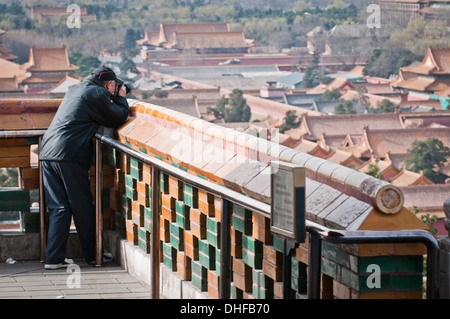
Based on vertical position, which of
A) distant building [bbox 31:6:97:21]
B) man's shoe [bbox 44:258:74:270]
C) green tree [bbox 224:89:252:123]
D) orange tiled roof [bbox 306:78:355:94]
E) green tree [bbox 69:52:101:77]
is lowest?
green tree [bbox 224:89:252:123]

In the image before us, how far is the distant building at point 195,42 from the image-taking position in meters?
89.4

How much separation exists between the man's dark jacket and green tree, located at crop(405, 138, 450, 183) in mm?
40178

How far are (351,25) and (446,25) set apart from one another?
12.2m

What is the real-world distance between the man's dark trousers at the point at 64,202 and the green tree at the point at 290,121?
50189 mm

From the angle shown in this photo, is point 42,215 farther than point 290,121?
No

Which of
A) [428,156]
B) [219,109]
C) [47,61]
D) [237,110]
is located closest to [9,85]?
[47,61]

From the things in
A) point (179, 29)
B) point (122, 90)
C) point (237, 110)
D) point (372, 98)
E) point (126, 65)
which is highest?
point (122, 90)

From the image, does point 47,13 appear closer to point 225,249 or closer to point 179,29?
point 179,29

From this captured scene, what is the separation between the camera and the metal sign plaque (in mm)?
1941

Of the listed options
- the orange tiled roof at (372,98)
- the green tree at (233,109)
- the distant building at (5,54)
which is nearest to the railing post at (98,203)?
the green tree at (233,109)

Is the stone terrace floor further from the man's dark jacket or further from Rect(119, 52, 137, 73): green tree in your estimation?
Rect(119, 52, 137, 73): green tree

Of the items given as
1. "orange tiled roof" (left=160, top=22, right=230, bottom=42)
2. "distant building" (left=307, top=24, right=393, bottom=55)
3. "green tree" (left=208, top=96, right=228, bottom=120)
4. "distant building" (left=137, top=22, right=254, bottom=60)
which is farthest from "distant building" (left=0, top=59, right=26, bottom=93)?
"distant building" (left=307, top=24, right=393, bottom=55)

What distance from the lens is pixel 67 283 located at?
353cm

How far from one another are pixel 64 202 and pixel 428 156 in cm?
4121
